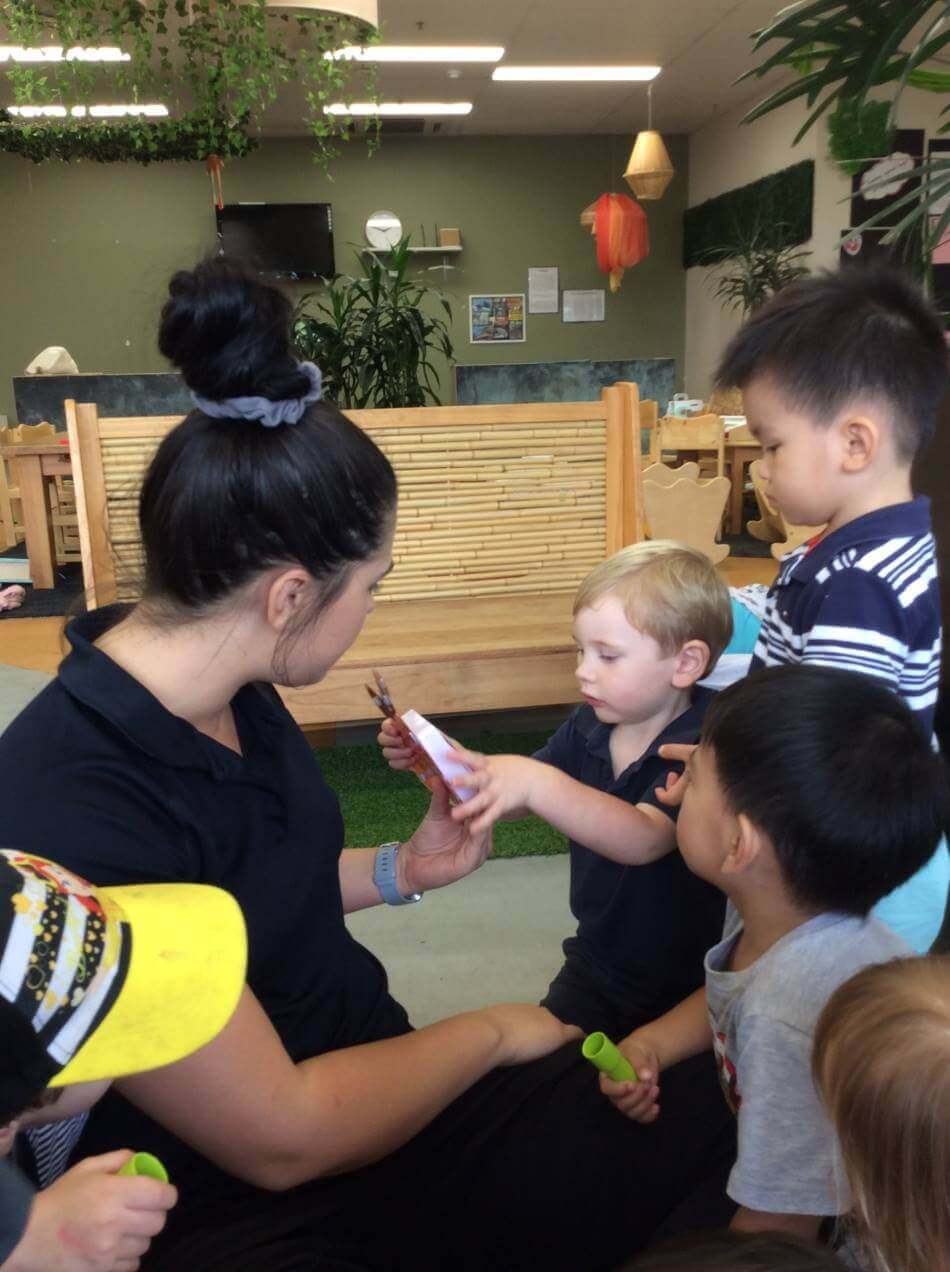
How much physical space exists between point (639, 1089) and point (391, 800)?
70.6 inches

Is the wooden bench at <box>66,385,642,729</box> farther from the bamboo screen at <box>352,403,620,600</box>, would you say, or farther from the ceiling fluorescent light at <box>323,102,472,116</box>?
the ceiling fluorescent light at <box>323,102,472,116</box>

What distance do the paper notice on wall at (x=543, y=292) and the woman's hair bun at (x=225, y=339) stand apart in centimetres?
1114

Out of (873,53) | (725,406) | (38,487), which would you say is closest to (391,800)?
(873,53)

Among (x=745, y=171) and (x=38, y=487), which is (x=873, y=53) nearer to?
(x=38, y=487)

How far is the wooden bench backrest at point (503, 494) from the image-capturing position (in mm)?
3041

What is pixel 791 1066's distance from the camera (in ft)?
3.17

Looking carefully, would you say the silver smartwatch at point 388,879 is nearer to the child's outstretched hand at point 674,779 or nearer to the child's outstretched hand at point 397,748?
the child's outstretched hand at point 397,748

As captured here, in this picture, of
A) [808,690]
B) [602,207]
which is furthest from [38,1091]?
[602,207]

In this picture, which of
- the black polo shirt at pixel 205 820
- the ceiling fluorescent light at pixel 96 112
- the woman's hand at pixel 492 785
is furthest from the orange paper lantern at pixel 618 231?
the black polo shirt at pixel 205 820

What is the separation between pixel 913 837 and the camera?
1026 mm

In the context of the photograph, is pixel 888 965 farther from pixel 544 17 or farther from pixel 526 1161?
pixel 544 17

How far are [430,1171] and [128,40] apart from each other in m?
7.97

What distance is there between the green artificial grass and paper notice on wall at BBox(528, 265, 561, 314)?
9184 mm

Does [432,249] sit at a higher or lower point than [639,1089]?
higher
